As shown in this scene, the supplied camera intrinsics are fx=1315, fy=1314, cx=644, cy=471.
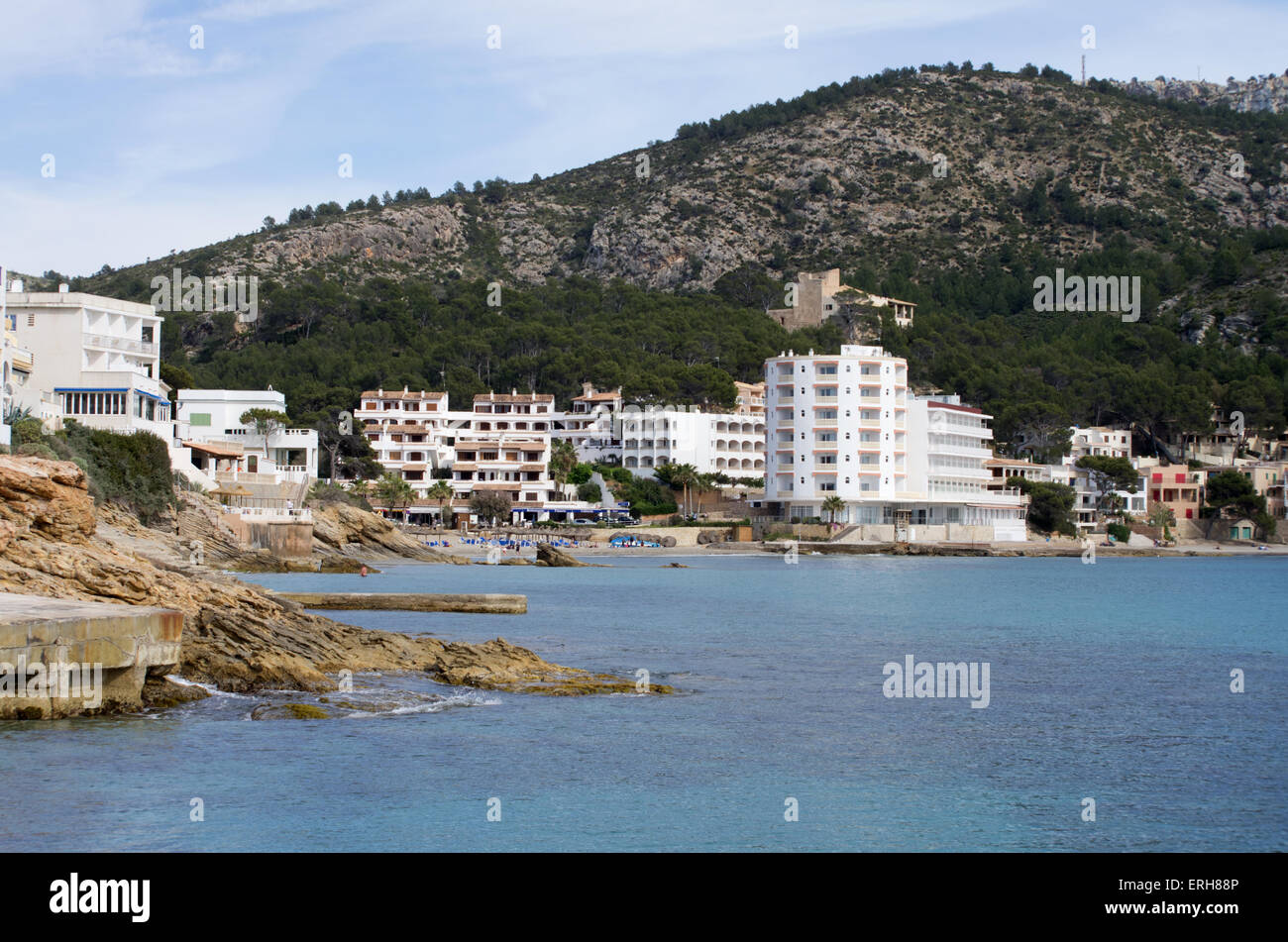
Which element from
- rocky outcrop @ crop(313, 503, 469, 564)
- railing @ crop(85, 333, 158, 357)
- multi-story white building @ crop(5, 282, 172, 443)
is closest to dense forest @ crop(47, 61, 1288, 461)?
railing @ crop(85, 333, 158, 357)

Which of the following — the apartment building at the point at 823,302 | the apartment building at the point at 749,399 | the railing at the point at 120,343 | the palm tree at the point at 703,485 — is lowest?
the palm tree at the point at 703,485

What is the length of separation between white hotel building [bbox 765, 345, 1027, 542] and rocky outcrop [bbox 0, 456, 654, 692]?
7914 centimetres

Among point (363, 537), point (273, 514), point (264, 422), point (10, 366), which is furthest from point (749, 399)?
point (10, 366)

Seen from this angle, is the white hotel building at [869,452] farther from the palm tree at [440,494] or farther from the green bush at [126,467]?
the green bush at [126,467]

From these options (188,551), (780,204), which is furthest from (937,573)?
(780,204)

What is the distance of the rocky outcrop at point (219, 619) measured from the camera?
2417 cm

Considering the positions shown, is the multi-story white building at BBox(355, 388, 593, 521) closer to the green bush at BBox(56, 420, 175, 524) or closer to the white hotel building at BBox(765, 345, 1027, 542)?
the white hotel building at BBox(765, 345, 1027, 542)

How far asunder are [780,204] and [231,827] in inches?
7491

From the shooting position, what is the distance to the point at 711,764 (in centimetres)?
1936

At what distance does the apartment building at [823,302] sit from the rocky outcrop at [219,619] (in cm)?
13041

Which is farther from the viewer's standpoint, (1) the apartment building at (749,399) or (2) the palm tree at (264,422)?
(1) the apartment building at (749,399)

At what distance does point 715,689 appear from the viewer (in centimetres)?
2733

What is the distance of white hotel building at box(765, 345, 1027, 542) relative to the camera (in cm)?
10569

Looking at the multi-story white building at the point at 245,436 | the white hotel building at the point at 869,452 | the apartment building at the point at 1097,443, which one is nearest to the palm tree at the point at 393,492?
the multi-story white building at the point at 245,436
